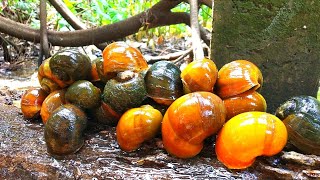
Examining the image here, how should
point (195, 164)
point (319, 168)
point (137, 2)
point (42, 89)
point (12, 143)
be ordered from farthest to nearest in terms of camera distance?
point (137, 2), point (42, 89), point (12, 143), point (195, 164), point (319, 168)

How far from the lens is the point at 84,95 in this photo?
204 cm

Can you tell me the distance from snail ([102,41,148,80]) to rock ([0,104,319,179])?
0.34 meters

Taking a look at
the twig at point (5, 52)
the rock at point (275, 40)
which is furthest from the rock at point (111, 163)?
the twig at point (5, 52)

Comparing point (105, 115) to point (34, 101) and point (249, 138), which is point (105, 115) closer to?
point (34, 101)

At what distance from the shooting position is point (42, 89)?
231 cm

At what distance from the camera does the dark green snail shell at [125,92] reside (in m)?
1.92

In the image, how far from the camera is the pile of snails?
1.62 m

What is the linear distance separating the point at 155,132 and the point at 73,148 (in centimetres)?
41

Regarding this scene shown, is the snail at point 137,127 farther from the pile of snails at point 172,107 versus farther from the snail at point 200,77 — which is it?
the snail at point 200,77

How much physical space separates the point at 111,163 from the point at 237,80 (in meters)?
0.69

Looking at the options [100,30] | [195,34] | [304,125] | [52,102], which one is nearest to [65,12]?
[100,30]

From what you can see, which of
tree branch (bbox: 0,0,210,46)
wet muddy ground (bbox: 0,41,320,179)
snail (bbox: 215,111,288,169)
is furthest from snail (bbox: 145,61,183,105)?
tree branch (bbox: 0,0,210,46)

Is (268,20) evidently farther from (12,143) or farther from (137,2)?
(137,2)

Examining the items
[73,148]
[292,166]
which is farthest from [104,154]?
[292,166]
